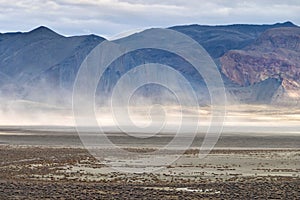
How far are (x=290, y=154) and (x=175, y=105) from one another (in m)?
106

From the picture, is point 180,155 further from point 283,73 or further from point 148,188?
point 283,73

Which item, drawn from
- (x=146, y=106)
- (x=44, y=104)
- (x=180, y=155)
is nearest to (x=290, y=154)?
(x=180, y=155)

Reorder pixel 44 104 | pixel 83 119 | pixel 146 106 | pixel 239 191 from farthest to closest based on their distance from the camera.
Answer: pixel 44 104
pixel 146 106
pixel 83 119
pixel 239 191

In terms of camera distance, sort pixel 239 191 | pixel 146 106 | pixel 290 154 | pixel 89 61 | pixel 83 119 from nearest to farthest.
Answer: pixel 239 191
pixel 290 154
pixel 83 119
pixel 146 106
pixel 89 61

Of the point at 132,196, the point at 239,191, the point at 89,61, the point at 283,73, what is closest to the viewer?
the point at 132,196

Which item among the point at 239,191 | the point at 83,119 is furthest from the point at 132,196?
the point at 83,119

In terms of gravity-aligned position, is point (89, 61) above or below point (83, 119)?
above

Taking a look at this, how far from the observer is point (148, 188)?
1167 inches

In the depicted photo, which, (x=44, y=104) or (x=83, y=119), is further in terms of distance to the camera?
(x=44, y=104)

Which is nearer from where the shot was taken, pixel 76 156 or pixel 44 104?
pixel 76 156

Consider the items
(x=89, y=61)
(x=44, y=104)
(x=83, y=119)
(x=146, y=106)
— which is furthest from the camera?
(x=89, y=61)

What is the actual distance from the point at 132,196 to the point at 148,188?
2.91 m

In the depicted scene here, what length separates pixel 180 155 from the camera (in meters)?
52.7

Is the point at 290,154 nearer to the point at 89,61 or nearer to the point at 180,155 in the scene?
the point at 180,155
